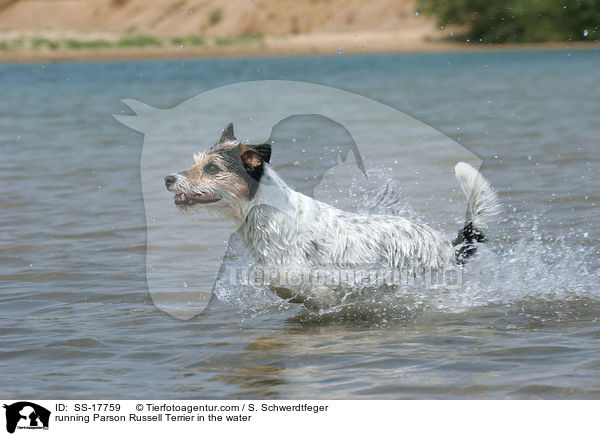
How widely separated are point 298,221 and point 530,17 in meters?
48.7

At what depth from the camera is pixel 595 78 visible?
24.5 m

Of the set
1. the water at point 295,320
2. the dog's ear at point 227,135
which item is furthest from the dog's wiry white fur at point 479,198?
the dog's ear at point 227,135

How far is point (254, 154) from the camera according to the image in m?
5.03

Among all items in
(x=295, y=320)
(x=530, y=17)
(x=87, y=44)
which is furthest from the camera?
(x=87, y=44)

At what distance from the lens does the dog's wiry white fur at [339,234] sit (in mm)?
5234

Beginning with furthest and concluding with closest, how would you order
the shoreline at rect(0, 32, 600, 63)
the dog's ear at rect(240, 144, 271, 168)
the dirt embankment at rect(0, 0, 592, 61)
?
1. the dirt embankment at rect(0, 0, 592, 61)
2. the shoreline at rect(0, 32, 600, 63)
3. the dog's ear at rect(240, 144, 271, 168)

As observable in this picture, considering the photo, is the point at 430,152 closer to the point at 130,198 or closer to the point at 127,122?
the point at 130,198

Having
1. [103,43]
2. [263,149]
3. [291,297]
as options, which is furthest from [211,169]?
[103,43]

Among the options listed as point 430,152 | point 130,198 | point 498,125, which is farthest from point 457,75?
point 130,198

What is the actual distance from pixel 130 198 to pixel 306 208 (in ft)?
15.6

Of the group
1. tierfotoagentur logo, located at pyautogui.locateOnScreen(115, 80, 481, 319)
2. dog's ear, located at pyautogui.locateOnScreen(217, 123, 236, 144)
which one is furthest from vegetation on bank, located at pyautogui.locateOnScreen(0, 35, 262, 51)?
dog's ear, located at pyautogui.locateOnScreen(217, 123, 236, 144)
